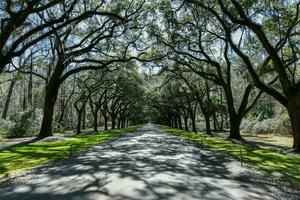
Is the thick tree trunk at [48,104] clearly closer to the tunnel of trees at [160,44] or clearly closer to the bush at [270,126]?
the tunnel of trees at [160,44]

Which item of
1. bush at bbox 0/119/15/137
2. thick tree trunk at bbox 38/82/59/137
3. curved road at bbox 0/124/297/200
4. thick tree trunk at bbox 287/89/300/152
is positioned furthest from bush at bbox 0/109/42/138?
thick tree trunk at bbox 287/89/300/152

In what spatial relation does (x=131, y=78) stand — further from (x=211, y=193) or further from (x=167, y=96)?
(x=211, y=193)

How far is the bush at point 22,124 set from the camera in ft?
131

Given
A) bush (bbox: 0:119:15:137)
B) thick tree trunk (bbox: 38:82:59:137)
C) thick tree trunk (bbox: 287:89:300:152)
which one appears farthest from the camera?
bush (bbox: 0:119:15:137)

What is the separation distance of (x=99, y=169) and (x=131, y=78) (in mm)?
42228

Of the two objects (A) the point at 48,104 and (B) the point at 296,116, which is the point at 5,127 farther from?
(B) the point at 296,116

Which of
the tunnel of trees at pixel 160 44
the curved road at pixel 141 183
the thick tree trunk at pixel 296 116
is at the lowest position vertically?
the curved road at pixel 141 183

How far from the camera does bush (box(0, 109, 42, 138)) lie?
39.9 m

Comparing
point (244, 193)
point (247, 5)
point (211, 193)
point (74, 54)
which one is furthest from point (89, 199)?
point (74, 54)

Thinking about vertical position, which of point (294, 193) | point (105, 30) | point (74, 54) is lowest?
point (294, 193)

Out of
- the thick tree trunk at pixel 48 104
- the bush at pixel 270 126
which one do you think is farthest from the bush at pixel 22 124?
the bush at pixel 270 126

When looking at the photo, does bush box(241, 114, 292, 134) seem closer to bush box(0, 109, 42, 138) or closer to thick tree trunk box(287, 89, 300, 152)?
thick tree trunk box(287, 89, 300, 152)

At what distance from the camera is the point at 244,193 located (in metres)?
8.60

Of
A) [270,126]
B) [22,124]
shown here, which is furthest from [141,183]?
[270,126]
